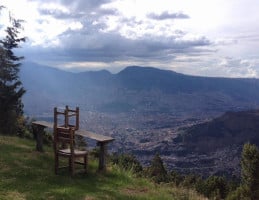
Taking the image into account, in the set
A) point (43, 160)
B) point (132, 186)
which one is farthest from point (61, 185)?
point (43, 160)

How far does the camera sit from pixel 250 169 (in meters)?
38.4

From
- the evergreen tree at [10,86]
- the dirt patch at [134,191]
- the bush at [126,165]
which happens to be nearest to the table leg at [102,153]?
the bush at [126,165]

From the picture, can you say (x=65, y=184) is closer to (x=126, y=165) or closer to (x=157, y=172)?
(x=126, y=165)

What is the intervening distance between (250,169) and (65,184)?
29.1m

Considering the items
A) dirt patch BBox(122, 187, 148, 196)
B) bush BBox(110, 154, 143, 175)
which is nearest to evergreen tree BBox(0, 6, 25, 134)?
bush BBox(110, 154, 143, 175)

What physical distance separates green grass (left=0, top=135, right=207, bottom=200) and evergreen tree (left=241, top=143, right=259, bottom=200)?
2519 cm

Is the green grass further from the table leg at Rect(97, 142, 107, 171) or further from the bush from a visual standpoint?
the bush

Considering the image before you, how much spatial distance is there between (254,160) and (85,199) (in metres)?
29.3

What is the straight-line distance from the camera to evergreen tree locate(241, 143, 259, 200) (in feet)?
124

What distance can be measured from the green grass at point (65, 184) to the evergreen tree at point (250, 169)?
25.2 metres

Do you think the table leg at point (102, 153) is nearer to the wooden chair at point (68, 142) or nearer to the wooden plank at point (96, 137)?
the wooden plank at point (96, 137)

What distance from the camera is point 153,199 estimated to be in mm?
12047

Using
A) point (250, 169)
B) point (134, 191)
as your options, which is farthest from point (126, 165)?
point (250, 169)

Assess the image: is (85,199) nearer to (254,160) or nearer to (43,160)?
(43,160)
